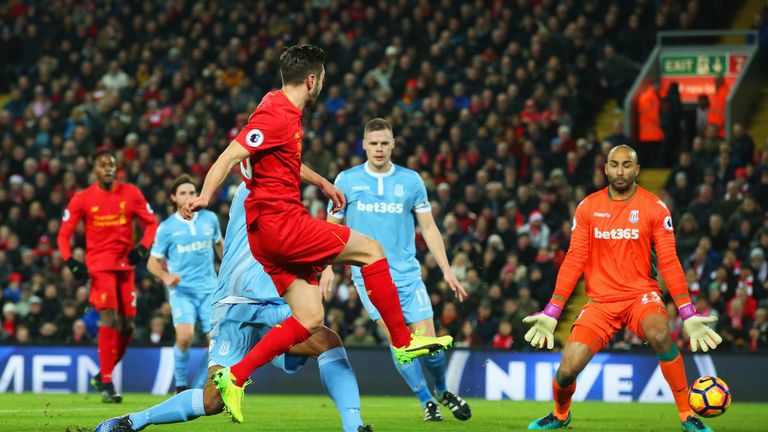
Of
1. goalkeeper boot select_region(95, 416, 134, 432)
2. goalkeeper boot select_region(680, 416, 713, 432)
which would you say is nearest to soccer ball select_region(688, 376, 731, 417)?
goalkeeper boot select_region(680, 416, 713, 432)

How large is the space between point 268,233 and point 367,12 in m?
17.2

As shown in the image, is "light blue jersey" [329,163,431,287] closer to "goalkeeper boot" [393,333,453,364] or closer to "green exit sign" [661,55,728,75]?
"goalkeeper boot" [393,333,453,364]

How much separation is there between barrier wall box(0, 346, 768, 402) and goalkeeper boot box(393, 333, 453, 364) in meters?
8.00

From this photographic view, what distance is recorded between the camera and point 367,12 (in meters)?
24.2

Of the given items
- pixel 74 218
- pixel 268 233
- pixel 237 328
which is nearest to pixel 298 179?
pixel 268 233

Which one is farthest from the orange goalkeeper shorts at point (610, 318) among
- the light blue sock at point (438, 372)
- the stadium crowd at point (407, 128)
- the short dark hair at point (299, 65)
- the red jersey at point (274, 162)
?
the stadium crowd at point (407, 128)

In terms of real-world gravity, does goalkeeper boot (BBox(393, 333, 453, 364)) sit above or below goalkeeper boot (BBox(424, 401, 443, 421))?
above

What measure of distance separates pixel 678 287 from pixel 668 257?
0.28m

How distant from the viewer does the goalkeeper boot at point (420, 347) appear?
288 inches

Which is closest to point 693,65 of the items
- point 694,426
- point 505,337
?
point 505,337

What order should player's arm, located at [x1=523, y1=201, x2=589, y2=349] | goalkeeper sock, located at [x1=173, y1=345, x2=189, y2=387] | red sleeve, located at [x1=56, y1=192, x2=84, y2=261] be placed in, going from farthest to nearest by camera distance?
goalkeeper sock, located at [x1=173, y1=345, x2=189, y2=387]
red sleeve, located at [x1=56, y1=192, x2=84, y2=261]
player's arm, located at [x1=523, y1=201, x2=589, y2=349]

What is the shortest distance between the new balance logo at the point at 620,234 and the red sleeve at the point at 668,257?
14cm

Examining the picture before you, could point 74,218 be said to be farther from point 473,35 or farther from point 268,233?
point 473,35

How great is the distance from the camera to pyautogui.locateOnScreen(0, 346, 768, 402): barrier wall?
14891 mm
